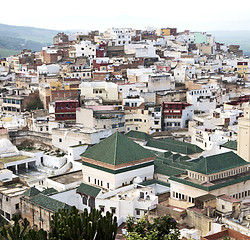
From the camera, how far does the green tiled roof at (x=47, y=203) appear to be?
87.7ft

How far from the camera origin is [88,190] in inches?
1161

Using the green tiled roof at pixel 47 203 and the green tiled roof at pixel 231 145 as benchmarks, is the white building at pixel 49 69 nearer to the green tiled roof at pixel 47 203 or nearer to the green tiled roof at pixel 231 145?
the green tiled roof at pixel 231 145

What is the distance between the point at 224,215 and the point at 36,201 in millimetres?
10840

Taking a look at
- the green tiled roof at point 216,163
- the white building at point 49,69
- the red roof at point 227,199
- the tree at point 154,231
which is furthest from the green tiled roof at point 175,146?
the white building at point 49,69

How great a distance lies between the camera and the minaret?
33219 mm

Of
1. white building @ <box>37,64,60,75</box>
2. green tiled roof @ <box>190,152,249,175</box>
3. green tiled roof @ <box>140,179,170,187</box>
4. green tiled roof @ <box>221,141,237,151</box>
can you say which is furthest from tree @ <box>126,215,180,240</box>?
white building @ <box>37,64,60,75</box>

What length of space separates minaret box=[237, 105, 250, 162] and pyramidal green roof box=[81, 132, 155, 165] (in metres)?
7.22

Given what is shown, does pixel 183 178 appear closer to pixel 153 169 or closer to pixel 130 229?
pixel 153 169

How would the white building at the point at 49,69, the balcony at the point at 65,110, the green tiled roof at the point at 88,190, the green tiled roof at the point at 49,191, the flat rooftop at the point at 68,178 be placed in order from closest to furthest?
the green tiled roof at the point at 49,191 → the green tiled roof at the point at 88,190 → the flat rooftop at the point at 68,178 → the balcony at the point at 65,110 → the white building at the point at 49,69

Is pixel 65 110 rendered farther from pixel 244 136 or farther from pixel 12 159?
pixel 244 136

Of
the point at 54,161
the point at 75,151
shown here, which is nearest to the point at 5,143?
the point at 54,161

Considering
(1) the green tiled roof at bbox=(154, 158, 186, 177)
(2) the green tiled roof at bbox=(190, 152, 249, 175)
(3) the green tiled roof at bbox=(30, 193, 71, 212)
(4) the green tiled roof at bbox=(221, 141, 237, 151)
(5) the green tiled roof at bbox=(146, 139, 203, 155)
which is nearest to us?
(3) the green tiled roof at bbox=(30, 193, 71, 212)

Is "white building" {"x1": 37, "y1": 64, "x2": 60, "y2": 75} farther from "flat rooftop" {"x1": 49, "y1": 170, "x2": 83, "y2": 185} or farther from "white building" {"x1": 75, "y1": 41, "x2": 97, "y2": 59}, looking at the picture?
"flat rooftop" {"x1": 49, "y1": 170, "x2": 83, "y2": 185}

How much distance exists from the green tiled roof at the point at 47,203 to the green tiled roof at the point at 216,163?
7.84 meters
